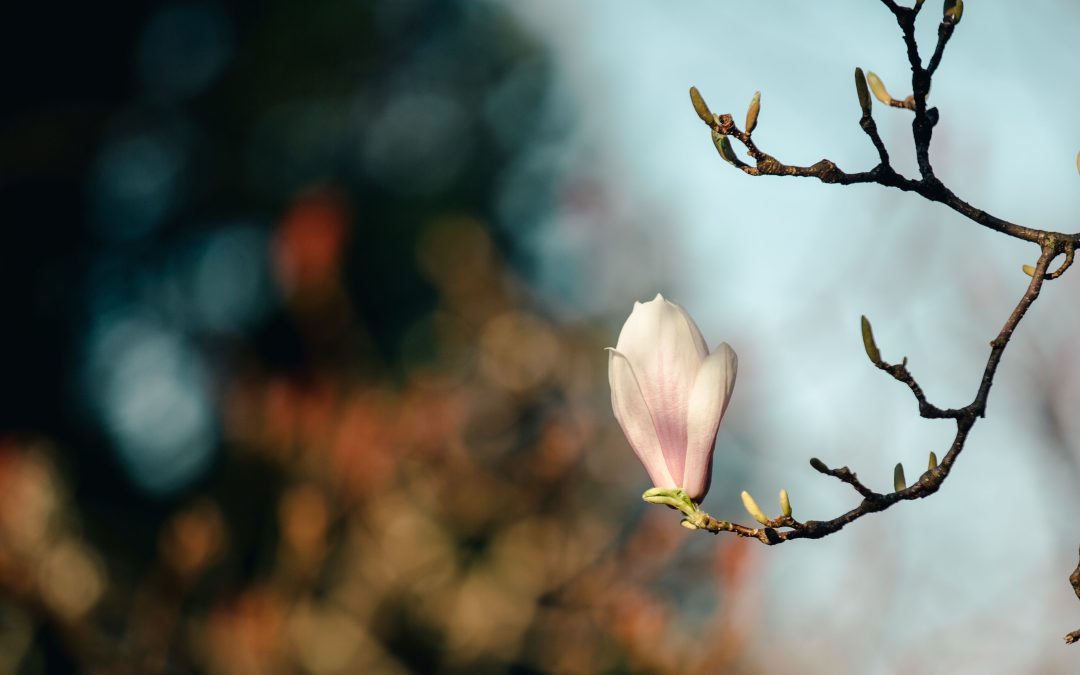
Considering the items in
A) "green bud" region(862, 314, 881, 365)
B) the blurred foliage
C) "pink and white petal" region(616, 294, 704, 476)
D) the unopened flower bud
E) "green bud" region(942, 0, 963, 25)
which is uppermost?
the blurred foliage

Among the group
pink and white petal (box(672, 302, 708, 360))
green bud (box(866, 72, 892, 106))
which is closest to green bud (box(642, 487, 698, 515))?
pink and white petal (box(672, 302, 708, 360))

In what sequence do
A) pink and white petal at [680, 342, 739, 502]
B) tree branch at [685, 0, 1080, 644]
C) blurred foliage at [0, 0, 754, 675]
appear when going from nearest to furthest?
tree branch at [685, 0, 1080, 644], pink and white petal at [680, 342, 739, 502], blurred foliage at [0, 0, 754, 675]

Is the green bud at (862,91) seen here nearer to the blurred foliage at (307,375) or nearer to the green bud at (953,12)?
the green bud at (953,12)

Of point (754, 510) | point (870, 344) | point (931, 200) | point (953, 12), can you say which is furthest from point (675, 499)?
point (953, 12)

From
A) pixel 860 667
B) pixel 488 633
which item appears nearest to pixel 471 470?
pixel 488 633

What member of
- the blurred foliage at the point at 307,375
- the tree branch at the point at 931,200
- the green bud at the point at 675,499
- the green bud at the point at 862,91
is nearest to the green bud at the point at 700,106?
the tree branch at the point at 931,200

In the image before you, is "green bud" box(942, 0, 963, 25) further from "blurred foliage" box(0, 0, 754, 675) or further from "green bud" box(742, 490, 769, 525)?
"blurred foliage" box(0, 0, 754, 675)

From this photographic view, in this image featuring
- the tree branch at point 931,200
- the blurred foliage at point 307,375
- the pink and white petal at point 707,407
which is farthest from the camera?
the blurred foliage at point 307,375

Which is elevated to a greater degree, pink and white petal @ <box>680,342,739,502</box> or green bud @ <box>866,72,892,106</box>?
green bud @ <box>866,72,892,106</box>
